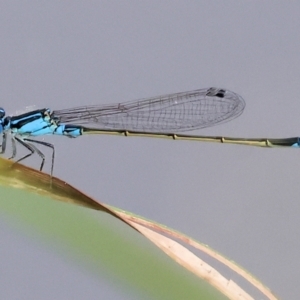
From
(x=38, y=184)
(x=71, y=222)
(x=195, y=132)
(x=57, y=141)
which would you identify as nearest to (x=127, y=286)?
(x=71, y=222)

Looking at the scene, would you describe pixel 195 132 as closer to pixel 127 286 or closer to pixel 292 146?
pixel 292 146

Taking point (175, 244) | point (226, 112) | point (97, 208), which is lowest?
point (175, 244)

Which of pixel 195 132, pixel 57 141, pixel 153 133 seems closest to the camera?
pixel 153 133

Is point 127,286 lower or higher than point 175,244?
lower

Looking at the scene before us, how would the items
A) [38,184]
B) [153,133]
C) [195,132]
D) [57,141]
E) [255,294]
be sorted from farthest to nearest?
1. [57,141]
2. [195,132]
3. [153,133]
4. [255,294]
5. [38,184]
